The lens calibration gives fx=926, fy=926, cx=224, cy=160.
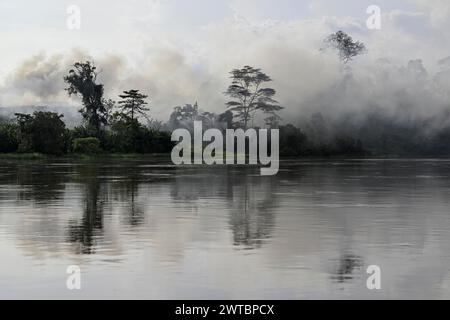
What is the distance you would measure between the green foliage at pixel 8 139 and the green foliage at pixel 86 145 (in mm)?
6427

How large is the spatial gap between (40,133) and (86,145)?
7.83 m

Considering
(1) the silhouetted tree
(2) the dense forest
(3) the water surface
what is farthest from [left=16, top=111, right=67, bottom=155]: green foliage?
(3) the water surface

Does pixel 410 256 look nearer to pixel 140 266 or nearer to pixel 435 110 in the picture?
pixel 140 266

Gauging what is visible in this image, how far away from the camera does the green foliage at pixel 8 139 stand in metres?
99.6

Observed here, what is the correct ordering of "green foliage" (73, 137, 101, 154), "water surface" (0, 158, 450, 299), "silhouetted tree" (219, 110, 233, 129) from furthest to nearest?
"silhouetted tree" (219, 110, 233, 129) → "green foliage" (73, 137, 101, 154) → "water surface" (0, 158, 450, 299)

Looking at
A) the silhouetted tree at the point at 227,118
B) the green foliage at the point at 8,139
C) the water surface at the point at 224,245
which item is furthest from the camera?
the silhouetted tree at the point at 227,118

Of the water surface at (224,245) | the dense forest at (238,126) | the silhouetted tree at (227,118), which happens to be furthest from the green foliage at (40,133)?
the water surface at (224,245)

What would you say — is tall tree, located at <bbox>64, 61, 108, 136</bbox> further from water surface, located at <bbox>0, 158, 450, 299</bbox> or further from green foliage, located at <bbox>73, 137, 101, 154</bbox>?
water surface, located at <bbox>0, 158, 450, 299</bbox>

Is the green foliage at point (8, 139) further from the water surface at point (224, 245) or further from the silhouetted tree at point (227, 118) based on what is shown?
the water surface at point (224, 245)

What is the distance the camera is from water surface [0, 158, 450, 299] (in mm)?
12344

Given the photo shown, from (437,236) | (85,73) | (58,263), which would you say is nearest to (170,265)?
(58,263)

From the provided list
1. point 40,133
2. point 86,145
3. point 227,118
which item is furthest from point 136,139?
point 227,118

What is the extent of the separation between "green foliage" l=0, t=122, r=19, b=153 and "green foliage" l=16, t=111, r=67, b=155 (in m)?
1.46

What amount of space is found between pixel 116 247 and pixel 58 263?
2104 mm
